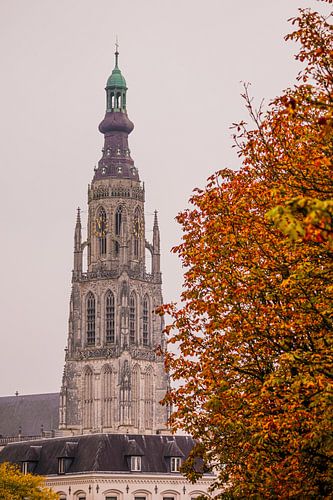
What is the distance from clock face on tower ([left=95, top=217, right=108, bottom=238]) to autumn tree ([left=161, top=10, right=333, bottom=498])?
118258mm

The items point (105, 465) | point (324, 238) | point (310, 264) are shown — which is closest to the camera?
point (324, 238)

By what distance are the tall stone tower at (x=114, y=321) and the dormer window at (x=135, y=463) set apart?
175 ft

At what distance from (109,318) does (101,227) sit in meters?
12.5

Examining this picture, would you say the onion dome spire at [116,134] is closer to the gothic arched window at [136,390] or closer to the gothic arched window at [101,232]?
the gothic arched window at [101,232]

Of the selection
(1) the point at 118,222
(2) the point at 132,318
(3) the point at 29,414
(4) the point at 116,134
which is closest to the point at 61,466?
(2) the point at 132,318

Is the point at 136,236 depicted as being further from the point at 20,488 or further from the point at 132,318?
the point at 20,488

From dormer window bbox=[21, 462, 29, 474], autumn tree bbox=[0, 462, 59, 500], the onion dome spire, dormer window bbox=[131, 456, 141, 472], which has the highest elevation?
the onion dome spire

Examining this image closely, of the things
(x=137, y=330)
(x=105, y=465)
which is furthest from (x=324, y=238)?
(x=137, y=330)

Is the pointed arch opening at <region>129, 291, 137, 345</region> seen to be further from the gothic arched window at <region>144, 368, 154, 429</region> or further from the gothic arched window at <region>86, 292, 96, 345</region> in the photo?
the gothic arched window at <region>86, 292, 96, 345</region>

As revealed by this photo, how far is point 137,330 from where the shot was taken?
147375mm

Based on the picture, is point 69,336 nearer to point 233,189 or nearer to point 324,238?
point 233,189

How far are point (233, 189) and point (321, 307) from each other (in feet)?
21.5

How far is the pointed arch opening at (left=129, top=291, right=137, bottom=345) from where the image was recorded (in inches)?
5782

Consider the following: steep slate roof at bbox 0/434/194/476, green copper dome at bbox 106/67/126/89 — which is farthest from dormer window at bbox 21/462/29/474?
green copper dome at bbox 106/67/126/89
